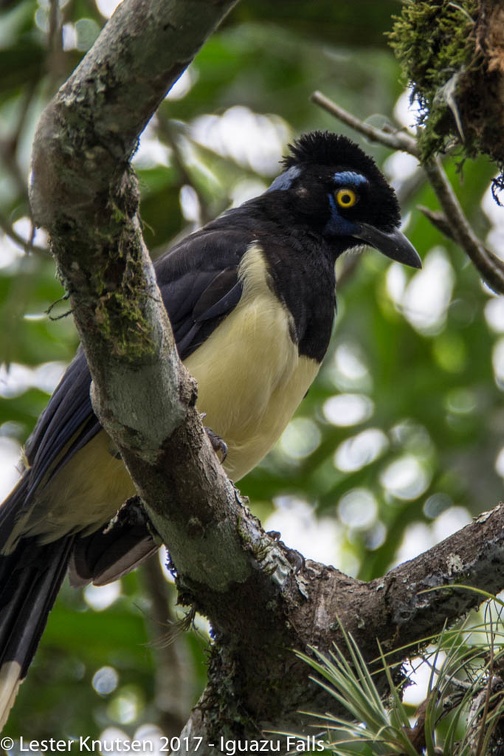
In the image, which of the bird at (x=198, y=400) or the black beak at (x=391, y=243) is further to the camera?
the black beak at (x=391, y=243)

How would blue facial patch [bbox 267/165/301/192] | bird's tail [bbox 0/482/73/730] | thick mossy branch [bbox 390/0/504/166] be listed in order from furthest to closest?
1. blue facial patch [bbox 267/165/301/192]
2. bird's tail [bbox 0/482/73/730]
3. thick mossy branch [bbox 390/0/504/166]

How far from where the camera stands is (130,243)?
9.10 feet

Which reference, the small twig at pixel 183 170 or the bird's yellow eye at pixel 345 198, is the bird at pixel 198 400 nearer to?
the bird's yellow eye at pixel 345 198

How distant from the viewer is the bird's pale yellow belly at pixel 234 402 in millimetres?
4273

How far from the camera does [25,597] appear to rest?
4.69 meters

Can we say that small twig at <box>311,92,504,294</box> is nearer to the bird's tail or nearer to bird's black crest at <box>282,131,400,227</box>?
A: bird's black crest at <box>282,131,400,227</box>

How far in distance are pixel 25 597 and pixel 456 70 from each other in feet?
9.88

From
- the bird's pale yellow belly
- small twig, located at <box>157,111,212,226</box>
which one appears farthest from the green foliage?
small twig, located at <box>157,111,212,226</box>

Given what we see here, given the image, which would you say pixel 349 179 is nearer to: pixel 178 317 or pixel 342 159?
pixel 342 159

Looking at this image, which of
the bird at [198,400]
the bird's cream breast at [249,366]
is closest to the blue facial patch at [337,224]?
the bird at [198,400]

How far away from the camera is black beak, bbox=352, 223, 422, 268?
5.11 m

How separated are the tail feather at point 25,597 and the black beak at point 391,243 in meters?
2.05

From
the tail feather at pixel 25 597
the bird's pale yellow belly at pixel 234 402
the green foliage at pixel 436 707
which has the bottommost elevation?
the green foliage at pixel 436 707

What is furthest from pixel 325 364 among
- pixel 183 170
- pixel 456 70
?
pixel 456 70
